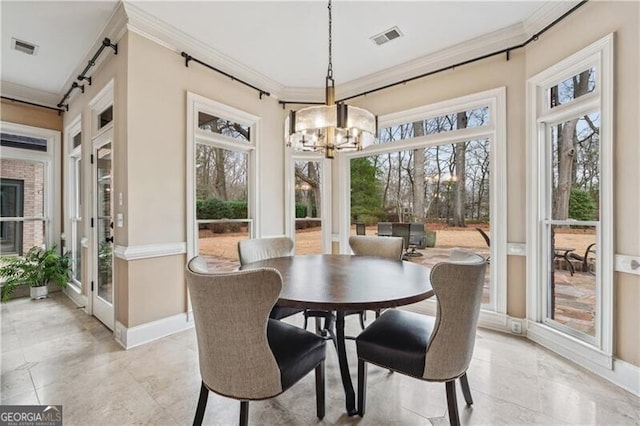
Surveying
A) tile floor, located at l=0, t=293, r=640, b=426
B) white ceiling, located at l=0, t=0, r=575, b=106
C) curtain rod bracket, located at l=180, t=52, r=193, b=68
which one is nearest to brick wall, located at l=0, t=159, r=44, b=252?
white ceiling, located at l=0, t=0, r=575, b=106

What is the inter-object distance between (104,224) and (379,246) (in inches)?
122

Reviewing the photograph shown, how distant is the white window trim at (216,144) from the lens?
3.00 m

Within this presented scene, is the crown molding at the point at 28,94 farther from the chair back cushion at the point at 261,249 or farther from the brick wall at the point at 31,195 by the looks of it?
the chair back cushion at the point at 261,249

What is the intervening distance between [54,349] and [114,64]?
8.84 ft

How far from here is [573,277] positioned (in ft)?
8.19

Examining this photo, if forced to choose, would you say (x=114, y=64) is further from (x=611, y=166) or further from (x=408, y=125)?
(x=611, y=166)

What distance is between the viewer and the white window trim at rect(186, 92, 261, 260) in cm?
300

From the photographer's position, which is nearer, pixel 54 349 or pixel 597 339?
pixel 597 339

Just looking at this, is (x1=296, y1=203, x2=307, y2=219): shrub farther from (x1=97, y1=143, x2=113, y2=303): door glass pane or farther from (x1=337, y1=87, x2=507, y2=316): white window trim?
(x1=97, y1=143, x2=113, y2=303): door glass pane

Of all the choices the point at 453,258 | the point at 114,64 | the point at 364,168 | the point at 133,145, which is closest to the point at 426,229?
the point at 364,168

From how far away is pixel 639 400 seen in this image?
183 centimetres

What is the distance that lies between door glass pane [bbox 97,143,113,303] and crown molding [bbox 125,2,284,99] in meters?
1.23

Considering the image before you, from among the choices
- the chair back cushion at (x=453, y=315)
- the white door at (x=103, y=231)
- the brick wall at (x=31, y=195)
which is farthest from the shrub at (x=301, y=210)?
the brick wall at (x=31, y=195)

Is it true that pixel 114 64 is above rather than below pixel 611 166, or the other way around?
above
